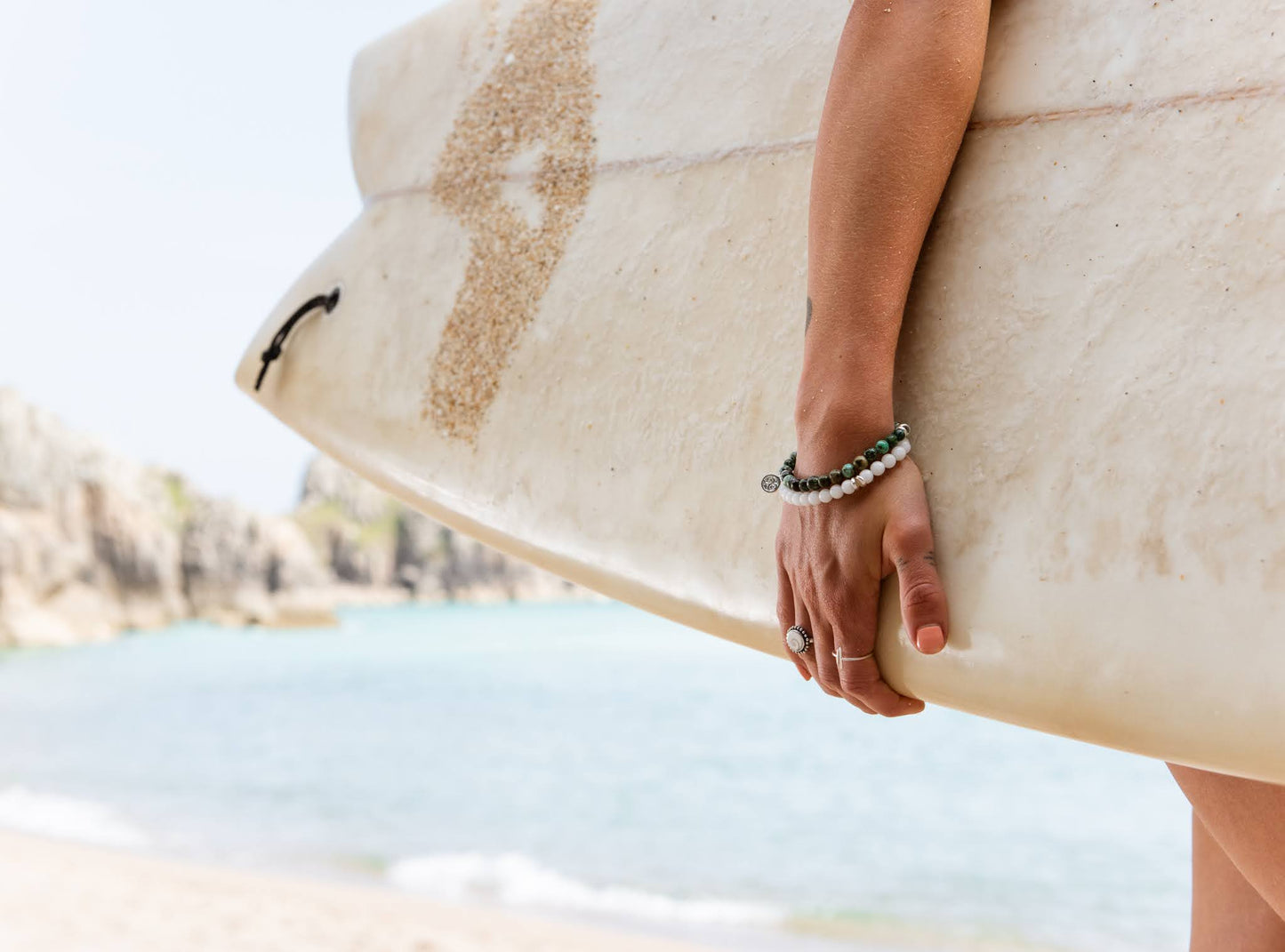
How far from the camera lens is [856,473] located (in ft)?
2.28

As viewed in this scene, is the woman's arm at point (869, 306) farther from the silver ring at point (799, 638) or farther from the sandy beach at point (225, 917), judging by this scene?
the sandy beach at point (225, 917)

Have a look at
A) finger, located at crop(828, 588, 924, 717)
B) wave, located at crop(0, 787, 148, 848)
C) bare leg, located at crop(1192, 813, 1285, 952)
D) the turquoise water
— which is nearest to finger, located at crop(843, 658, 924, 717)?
finger, located at crop(828, 588, 924, 717)

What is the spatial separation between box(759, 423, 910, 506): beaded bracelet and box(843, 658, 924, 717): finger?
0.38ft

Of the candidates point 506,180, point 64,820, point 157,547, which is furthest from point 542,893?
point 157,547

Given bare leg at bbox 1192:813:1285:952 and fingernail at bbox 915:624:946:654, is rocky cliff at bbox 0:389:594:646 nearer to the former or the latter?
bare leg at bbox 1192:813:1285:952

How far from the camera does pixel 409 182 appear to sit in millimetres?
1433

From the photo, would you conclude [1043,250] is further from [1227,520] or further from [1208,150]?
[1227,520]

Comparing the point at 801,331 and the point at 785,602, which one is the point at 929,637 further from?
the point at 801,331

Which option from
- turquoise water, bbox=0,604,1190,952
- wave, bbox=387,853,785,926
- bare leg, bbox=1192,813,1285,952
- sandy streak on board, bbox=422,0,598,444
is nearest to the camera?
bare leg, bbox=1192,813,1285,952

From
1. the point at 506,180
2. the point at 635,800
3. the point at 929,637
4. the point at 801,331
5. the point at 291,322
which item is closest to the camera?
the point at 929,637

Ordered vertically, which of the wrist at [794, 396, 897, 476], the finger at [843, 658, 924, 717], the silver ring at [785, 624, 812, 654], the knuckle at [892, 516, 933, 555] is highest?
the wrist at [794, 396, 897, 476]

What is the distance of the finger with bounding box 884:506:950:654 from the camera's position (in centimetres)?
69

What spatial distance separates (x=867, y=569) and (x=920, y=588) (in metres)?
0.04

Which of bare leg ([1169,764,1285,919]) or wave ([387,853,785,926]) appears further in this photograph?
wave ([387,853,785,926])
